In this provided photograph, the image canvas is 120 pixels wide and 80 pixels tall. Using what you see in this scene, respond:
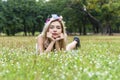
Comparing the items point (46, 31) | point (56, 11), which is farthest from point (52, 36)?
point (56, 11)

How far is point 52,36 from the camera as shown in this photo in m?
10.5

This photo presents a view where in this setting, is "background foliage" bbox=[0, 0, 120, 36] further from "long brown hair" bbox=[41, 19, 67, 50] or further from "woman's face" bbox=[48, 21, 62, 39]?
"woman's face" bbox=[48, 21, 62, 39]

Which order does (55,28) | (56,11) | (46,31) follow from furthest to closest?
(56,11)
(46,31)
(55,28)

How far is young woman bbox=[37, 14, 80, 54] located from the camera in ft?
33.7

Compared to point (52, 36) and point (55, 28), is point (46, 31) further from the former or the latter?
point (55, 28)

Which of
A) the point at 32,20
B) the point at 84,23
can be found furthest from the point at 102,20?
the point at 32,20

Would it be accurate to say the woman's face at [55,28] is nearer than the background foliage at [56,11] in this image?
Yes

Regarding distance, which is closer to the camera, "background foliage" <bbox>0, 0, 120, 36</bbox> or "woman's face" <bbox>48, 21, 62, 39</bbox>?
"woman's face" <bbox>48, 21, 62, 39</bbox>

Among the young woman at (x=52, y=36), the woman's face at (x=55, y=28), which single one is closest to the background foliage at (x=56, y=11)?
the young woman at (x=52, y=36)

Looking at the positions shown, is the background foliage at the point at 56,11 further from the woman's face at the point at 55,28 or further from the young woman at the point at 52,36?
the woman's face at the point at 55,28

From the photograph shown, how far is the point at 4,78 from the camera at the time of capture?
202 inches

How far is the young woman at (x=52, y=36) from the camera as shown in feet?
33.7

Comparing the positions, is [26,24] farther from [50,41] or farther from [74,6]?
[50,41]

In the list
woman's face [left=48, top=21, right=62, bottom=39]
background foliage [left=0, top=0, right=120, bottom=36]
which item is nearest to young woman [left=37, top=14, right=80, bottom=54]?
woman's face [left=48, top=21, right=62, bottom=39]
